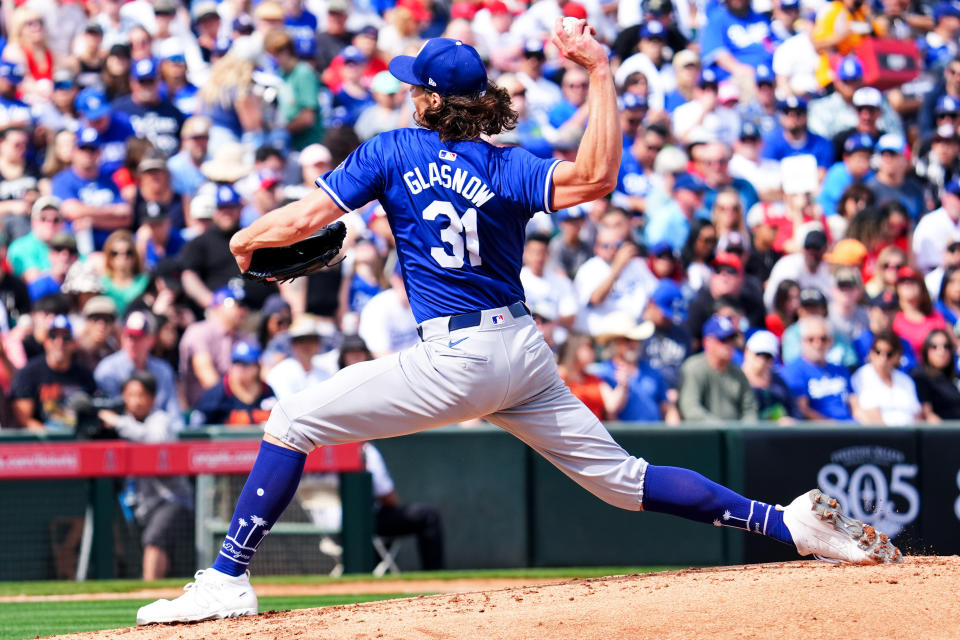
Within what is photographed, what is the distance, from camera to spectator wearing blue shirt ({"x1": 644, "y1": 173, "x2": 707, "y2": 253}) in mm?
12031

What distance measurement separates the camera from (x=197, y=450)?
9.22 m

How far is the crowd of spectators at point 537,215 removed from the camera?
10.3 metres

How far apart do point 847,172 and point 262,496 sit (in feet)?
30.2

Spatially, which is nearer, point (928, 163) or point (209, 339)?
point (209, 339)

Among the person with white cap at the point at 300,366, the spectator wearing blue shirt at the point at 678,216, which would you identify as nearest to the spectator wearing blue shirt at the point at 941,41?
the spectator wearing blue shirt at the point at 678,216

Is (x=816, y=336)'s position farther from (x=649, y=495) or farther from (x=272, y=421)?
(x=272, y=421)

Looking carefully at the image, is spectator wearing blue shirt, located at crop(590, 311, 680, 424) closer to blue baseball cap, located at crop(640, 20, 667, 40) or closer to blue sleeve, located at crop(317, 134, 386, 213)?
blue baseball cap, located at crop(640, 20, 667, 40)

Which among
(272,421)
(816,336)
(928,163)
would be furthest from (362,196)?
(928,163)

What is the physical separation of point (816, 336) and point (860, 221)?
75.7 inches

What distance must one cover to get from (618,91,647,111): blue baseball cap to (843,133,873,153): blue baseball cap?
1.87 metres

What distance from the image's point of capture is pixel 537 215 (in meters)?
11.8

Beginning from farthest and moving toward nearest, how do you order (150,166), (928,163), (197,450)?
(928,163) < (150,166) < (197,450)

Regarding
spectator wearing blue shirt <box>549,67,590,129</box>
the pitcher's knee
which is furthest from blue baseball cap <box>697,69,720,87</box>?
the pitcher's knee

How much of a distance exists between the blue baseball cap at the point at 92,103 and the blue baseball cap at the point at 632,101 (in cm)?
456
